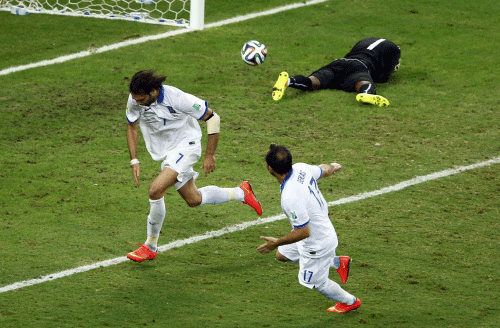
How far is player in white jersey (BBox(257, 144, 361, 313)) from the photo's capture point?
16.7ft

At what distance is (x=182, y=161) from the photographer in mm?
6344

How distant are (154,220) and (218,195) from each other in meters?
0.85

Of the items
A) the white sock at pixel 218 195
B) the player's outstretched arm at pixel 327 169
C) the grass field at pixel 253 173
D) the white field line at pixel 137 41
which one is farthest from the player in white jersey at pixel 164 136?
the white field line at pixel 137 41

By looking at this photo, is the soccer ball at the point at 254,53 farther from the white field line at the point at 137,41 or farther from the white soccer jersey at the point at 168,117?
the white soccer jersey at the point at 168,117

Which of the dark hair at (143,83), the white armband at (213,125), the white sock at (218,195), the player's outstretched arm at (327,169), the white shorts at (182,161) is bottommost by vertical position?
the white sock at (218,195)

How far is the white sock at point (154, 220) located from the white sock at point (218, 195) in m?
0.59

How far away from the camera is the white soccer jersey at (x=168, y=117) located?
6344 millimetres

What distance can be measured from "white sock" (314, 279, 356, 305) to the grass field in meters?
0.18

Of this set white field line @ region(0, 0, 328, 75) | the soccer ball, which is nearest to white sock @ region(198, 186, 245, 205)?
the soccer ball

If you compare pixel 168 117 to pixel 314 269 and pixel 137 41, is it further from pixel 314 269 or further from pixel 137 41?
pixel 137 41

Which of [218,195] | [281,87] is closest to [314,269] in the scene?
[218,195]

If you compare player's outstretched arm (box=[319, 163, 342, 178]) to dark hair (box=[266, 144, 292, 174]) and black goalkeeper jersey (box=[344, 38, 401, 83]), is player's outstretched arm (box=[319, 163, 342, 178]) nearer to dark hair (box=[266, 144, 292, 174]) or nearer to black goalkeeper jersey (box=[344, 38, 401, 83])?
dark hair (box=[266, 144, 292, 174])

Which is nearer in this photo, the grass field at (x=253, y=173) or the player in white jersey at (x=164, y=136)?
the grass field at (x=253, y=173)

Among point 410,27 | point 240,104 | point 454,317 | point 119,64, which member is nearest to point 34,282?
point 454,317
